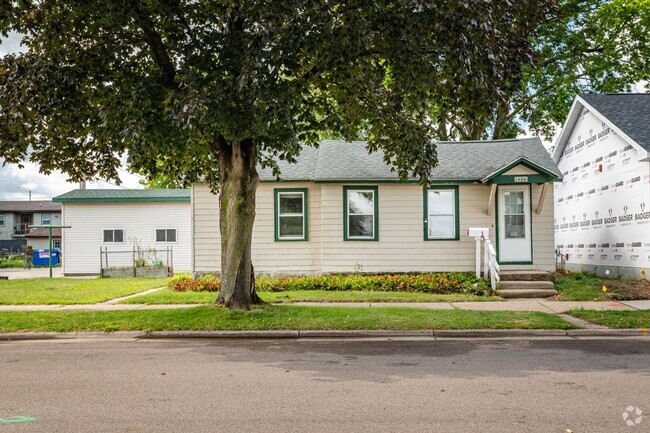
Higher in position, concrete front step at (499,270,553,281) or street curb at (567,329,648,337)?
concrete front step at (499,270,553,281)

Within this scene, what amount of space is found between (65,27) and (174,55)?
6.93ft

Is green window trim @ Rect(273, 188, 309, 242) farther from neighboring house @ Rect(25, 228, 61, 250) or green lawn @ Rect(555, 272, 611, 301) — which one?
neighboring house @ Rect(25, 228, 61, 250)

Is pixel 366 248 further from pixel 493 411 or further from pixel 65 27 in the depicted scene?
pixel 493 411

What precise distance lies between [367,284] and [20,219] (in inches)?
2534

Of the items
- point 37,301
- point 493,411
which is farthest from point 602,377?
point 37,301

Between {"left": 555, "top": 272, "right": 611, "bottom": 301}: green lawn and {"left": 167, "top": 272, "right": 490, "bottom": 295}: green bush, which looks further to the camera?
{"left": 167, "top": 272, "right": 490, "bottom": 295}: green bush

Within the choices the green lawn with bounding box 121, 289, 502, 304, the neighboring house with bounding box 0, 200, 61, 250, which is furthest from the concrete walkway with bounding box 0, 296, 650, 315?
the neighboring house with bounding box 0, 200, 61, 250

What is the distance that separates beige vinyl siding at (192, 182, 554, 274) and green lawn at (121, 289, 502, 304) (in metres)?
2.82

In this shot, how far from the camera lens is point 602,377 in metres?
7.07

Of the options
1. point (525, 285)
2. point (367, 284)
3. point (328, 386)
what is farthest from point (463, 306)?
point (328, 386)

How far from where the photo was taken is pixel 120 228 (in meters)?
26.8

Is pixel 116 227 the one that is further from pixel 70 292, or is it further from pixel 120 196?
pixel 70 292

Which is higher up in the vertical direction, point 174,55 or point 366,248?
point 174,55

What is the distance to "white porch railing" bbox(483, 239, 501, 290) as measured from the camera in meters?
16.3
